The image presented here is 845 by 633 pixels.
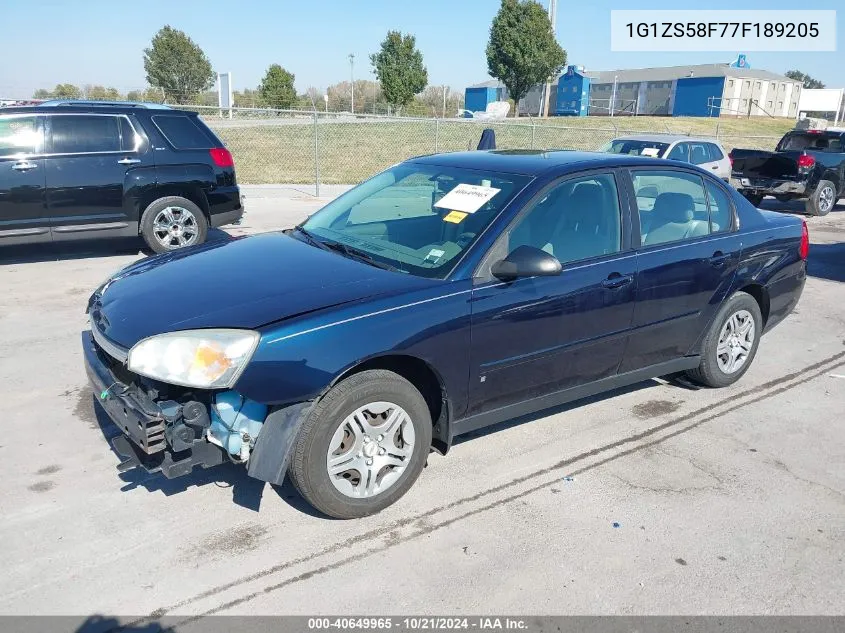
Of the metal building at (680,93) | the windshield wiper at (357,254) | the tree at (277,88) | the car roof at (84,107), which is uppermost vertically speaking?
the metal building at (680,93)

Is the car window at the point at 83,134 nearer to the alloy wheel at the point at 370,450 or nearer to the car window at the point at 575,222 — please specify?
the car window at the point at 575,222

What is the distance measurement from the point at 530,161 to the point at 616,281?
899 millimetres

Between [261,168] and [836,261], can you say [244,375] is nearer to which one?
[836,261]

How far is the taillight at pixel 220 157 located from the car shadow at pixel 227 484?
5.66 meters

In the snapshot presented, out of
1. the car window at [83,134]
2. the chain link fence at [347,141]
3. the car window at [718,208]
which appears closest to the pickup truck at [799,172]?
the chain link fence at [347,141]

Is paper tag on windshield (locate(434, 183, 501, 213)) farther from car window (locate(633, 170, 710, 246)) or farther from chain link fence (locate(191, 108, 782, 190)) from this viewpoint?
chain link fence (locate(191, 108, 782, 190))

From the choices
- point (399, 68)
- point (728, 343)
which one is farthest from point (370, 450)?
point (399, 68)

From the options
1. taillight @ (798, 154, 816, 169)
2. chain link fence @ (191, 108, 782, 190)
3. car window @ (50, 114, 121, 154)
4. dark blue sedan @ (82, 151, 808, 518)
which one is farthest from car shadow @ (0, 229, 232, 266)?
taillight @ (798, 154, 816, 169)

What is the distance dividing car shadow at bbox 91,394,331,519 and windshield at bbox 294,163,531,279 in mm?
1291

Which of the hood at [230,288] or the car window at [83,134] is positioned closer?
the hood at [230,288]

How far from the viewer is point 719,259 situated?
4.59 m

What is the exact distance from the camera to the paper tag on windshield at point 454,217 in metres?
3.75

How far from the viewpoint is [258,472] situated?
9.52ft

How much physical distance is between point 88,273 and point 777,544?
7175mm
